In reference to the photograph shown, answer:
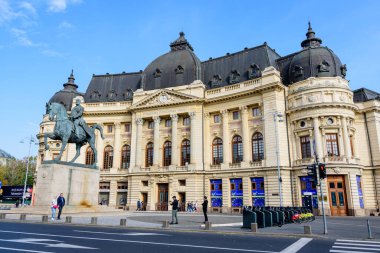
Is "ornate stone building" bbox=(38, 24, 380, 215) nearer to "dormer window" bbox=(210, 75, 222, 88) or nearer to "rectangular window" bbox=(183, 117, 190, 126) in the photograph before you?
"rectangular window" bbox=(183, 117, 190, 126)

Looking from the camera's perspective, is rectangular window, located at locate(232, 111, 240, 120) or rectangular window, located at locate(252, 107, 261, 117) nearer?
rectangular window, located at locate(252, 107, 261, 117)

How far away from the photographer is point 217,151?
48.4 meters

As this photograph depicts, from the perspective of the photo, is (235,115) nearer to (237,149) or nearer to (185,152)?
(237,149)

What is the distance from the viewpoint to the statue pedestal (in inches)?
985

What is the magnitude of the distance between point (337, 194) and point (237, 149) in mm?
14963

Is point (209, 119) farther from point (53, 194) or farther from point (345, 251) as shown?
point (345, 251)

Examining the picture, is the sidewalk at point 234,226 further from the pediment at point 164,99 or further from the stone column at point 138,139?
the pediment at point 164,99

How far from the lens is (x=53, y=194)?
24828 millimetres

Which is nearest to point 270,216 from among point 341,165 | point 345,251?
point 345,251

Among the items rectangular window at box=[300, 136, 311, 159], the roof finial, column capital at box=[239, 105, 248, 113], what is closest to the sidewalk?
rectangular window at box=[300, 136, 311, 159]

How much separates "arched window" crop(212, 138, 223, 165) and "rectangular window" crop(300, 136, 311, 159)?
12265mm

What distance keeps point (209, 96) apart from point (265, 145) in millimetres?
12500

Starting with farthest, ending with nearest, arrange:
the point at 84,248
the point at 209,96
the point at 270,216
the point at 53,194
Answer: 1. the point at 209,96
2. the point at 53,194
3. the point at 270,216
4. the point at 84,248

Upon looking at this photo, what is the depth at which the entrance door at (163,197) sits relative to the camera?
47.8m
